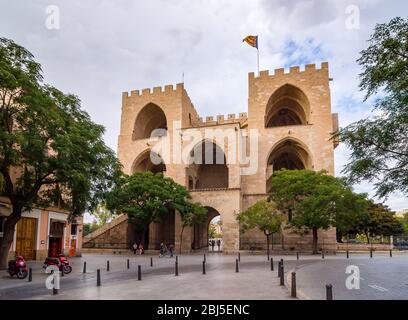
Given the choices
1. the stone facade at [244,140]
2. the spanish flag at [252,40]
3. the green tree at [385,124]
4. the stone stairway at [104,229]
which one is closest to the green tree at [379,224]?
the stone facade at [244,140]

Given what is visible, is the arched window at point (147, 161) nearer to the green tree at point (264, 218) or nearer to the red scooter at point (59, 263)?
the green tree at point (264, 218)

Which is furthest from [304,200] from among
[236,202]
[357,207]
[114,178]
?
[114,178]

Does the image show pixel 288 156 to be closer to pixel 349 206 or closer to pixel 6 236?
pixel 349 206

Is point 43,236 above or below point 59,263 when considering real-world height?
above

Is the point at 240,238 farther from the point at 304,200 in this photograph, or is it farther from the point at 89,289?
the point at 89,289

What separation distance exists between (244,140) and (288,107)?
1019 centimetres

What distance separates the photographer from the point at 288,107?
45969 millimetres

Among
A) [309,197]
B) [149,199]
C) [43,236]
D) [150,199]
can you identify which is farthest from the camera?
[149,199]

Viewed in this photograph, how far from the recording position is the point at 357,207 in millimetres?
28062

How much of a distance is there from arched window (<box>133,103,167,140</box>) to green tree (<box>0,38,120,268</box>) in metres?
27.6

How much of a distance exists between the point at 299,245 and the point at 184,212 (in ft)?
41.0

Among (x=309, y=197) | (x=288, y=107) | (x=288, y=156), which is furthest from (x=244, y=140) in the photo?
(x=309, y=197)
